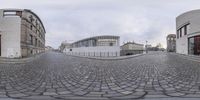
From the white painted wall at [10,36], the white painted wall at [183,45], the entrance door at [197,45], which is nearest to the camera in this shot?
the entrance door at [197,45]

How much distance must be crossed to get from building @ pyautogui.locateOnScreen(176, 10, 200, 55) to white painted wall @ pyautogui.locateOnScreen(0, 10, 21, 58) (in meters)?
28.6

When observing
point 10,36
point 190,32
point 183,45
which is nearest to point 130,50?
point 183,45

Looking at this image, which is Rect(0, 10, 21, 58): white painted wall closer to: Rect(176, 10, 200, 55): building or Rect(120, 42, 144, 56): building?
Rect(176, 10, 200, 55): building

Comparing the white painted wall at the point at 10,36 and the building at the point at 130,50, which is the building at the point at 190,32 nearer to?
the building at the point at 130,50

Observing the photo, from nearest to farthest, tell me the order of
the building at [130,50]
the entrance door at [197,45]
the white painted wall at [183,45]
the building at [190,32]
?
the entrance door at [197,45], the building at [190,32], the white painted wall at [183,45], the building at [130,50]

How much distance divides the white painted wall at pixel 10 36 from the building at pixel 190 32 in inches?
1125

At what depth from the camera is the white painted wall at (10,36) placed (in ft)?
99.0

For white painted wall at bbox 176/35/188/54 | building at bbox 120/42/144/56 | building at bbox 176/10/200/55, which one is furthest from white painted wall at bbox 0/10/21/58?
building at bbox 120/42/144/56

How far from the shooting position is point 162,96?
5367mm

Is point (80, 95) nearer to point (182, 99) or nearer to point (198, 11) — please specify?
point (182, 99)

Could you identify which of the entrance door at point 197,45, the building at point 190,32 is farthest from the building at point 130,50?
the entrance door at point 197,45

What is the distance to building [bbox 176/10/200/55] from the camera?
98.2 ft

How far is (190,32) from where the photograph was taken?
3127cm

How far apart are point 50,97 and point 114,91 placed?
79.3 inches
